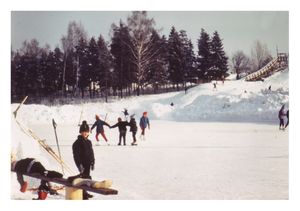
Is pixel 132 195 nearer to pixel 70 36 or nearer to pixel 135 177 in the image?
pixel 135 177

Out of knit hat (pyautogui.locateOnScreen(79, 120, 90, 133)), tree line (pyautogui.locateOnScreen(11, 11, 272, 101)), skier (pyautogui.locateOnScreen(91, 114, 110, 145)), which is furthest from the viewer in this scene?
tree line (pyautogui.locateOnScreen(11, 11, 272, 101))

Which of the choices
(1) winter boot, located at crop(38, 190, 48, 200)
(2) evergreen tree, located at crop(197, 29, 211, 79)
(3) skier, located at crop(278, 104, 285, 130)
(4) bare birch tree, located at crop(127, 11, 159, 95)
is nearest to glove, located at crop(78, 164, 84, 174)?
(1) winter boot, located at crop(38, 190, 48, 200)

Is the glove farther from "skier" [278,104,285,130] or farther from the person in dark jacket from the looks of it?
"skier" [278,104,285,130]

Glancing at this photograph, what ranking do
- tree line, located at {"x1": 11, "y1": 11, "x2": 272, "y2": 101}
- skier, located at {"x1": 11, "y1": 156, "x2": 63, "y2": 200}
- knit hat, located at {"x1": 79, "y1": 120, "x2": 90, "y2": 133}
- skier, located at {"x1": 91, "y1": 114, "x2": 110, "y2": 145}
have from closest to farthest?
skier, located at {"x1": 11, "y1": 156, "x2": 63, "y2": 200}
knit hat, located at {"x1": 79, "y1": 120, "x2": 90, "y2": 133}
skier, located at {"x1": 91, "y1": 114, "x2": 110, "y2": 145}
tree line, located at {"x1": 11, "y1": 11, "x2": 272, "y2": 101}

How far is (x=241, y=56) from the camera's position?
4.77m

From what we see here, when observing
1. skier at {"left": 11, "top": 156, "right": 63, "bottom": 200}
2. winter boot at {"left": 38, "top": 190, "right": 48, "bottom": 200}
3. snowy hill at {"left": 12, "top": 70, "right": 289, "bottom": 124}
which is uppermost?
snowy hill at {"left": 12, "top": 70, "right": 289, "bottom": 124}

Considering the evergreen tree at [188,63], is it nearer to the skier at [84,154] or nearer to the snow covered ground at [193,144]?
the snow covered ground at [193,144]

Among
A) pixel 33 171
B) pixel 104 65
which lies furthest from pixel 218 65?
pixel 33 171

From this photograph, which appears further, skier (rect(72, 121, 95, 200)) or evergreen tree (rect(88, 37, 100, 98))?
evergreen tree (rect(88, 37, 100, 98))

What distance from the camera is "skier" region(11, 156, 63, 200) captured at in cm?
439

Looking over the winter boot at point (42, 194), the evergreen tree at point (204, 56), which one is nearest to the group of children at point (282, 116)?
the evergreen tree at point (204, 56)

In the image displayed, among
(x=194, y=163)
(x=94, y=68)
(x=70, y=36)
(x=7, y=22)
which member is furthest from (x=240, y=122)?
(x=7, y=22)

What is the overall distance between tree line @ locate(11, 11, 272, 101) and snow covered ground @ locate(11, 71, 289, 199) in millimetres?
143

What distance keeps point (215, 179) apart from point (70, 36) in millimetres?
1960
